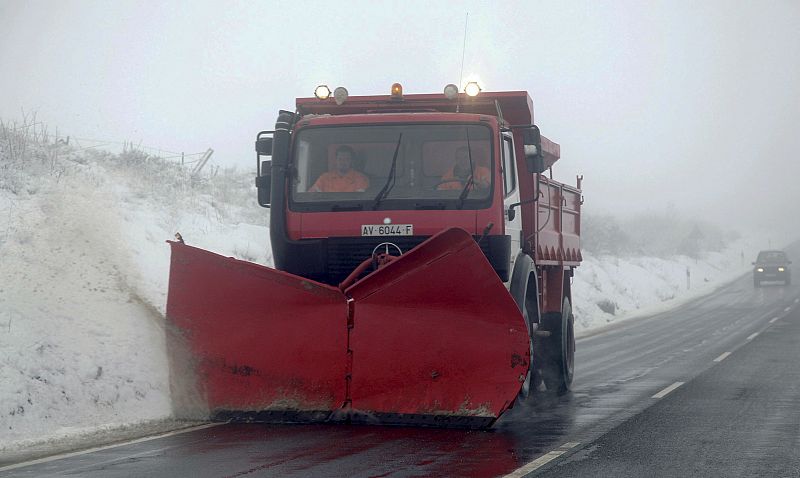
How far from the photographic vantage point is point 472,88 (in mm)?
9555

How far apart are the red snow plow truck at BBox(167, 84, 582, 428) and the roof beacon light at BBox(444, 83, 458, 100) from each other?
0.51 meters

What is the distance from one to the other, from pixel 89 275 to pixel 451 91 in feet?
19.6

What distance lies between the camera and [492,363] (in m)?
7.61

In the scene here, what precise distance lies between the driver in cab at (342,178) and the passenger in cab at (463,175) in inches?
27.7

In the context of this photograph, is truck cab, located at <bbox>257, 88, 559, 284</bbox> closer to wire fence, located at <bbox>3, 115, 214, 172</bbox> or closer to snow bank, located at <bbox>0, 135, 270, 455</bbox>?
snow bank, located at <bbox>0, 135, 270, 455</bbox>

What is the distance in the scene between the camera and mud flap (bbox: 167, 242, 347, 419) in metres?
7.74

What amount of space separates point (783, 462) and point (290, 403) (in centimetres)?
360

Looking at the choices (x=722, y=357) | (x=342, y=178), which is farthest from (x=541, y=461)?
(x=722, y=357)

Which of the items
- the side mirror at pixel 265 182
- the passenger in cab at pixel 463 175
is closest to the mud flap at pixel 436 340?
the passenger in cab at pixel 463 175

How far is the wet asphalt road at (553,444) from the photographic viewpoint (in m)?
6.40

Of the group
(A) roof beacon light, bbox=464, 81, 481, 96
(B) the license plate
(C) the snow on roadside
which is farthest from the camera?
(C) the snow on roadside

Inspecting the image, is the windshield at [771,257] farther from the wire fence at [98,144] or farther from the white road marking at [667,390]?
the white road marking at [667,390]

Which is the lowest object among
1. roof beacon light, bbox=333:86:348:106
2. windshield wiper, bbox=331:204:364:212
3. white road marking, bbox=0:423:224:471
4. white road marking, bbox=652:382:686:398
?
white road marking, bbox=652:382:686:398

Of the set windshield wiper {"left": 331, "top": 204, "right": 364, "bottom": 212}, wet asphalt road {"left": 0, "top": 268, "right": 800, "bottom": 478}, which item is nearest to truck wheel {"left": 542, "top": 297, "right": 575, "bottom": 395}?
wet asphalt road {"left": 0, "top": 268, "right": 800, "bottom": 478}
